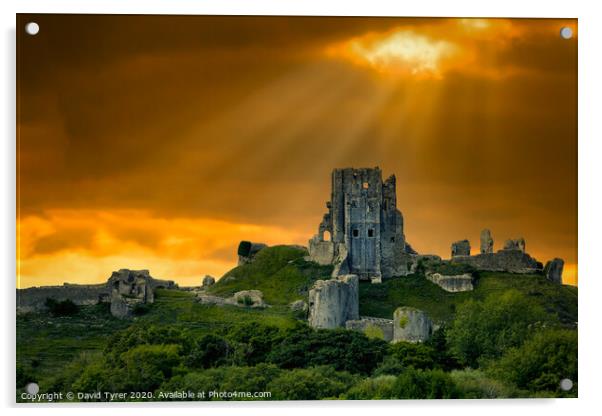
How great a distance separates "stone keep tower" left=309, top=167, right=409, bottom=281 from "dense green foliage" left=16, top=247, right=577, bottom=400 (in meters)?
5.16

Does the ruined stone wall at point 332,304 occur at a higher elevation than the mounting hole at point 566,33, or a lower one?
lower

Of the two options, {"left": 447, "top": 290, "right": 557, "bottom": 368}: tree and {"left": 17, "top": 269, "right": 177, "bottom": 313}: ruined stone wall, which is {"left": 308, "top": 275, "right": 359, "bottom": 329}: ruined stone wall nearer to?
{"left": 17, "top": 269, "right": 177, "bottom": 313}: ruined stone wall

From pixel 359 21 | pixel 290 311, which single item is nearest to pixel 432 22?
pixel 359 21

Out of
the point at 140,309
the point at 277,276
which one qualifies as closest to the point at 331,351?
the point at 140,309

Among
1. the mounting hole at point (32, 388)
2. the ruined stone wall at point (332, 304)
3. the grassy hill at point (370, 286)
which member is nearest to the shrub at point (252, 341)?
the ruined stone wall at point (332, 304)

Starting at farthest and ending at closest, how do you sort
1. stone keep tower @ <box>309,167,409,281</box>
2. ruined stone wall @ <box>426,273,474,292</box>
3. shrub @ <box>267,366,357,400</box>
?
stone keep tower @ <box>309,167,409,281</box>, ruined stone wall @ <box>426,273,474,292</box>, shrub @ <box>267,366,357,400</box>

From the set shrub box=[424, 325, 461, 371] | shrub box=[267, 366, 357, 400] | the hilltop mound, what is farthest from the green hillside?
shrub box=[267, 366, 357, 400]

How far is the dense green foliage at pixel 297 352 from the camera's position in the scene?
56.1m

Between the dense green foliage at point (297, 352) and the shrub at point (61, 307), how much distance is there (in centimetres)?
23

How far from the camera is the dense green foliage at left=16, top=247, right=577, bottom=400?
56125mm

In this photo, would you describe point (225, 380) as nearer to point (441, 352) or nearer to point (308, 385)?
point (308, 385)

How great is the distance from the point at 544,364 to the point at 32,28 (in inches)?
753

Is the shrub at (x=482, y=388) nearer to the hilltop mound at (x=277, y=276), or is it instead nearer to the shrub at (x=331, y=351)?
the shrub at (x=331, y=351)

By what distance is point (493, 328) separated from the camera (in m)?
61.1
